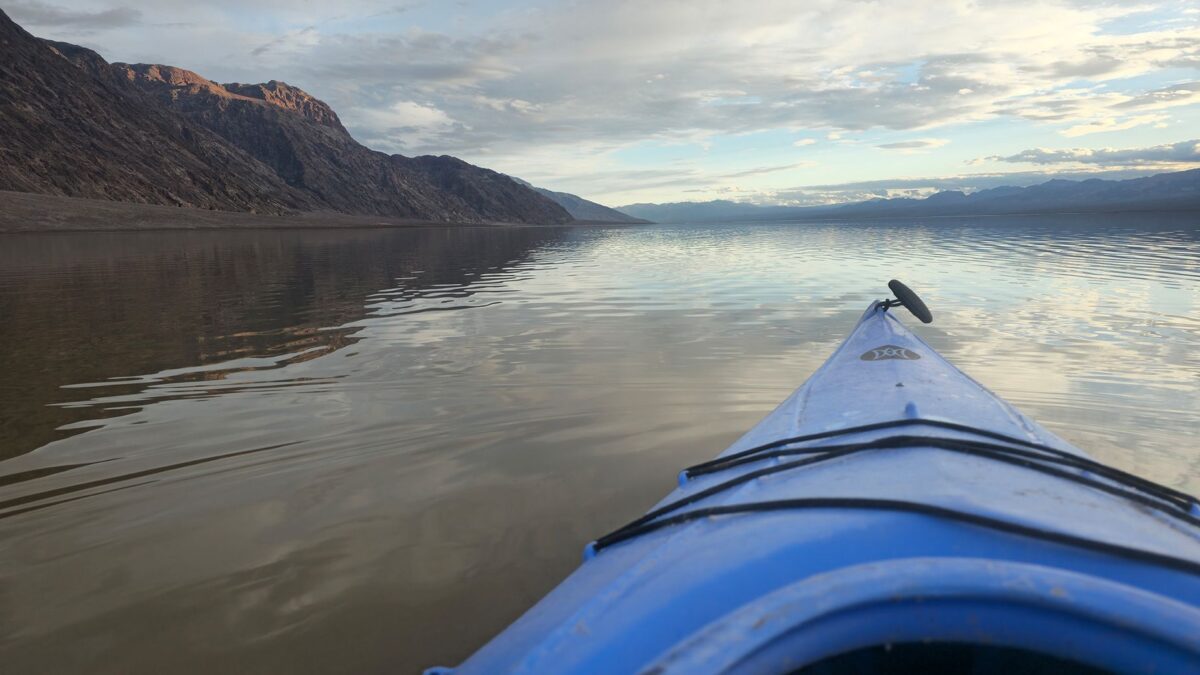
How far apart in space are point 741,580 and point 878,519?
472 millimetres

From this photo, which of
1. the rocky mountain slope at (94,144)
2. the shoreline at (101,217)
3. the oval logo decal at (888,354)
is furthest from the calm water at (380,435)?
the rocky mountain slope at (94,144)

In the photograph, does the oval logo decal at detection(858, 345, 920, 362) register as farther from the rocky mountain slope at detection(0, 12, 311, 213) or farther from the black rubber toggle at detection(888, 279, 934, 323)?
the rocky mountain slope at detection(0, 12, 311, 213)

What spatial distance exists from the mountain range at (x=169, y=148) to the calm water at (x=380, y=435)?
70090mm

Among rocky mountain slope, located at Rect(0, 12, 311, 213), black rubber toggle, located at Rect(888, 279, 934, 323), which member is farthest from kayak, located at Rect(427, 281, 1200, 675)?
rocky mountain slope, located at Rect(0, 12, 311, 213)

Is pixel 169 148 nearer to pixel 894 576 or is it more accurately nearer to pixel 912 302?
pixel 912 302

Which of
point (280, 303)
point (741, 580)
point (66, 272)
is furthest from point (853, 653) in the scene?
point (66, 272)

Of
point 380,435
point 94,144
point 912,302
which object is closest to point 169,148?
point 94,144

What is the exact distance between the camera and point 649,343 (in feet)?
30.0

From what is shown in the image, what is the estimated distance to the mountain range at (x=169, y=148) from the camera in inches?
2633

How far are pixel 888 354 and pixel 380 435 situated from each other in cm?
406

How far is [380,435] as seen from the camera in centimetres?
535

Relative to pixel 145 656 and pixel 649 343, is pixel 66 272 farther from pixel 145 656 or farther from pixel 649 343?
pixel 145 656

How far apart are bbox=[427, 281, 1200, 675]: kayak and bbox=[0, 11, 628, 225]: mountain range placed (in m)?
78.3

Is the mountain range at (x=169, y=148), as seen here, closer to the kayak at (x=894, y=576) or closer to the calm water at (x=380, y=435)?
the calm water at (x=380, y=435)
